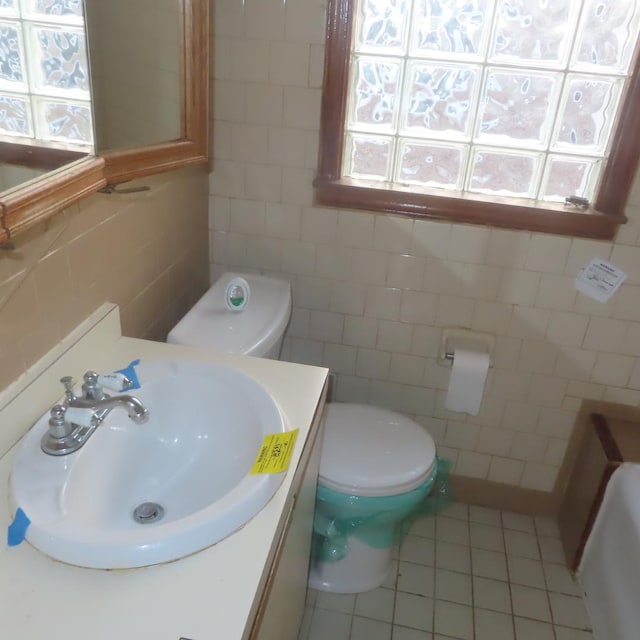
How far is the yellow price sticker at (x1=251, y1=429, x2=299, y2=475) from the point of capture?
3.38 ft

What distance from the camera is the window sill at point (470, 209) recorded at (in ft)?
5.72

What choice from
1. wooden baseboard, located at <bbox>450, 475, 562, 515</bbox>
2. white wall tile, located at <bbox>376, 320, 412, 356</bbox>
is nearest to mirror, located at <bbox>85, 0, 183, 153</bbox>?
white wall tile, located at <bbox>376, 320, 412, 356</bbox>

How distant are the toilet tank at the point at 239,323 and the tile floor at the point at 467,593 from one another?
80 cm

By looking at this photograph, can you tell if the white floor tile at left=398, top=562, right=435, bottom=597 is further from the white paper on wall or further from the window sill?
the window sill

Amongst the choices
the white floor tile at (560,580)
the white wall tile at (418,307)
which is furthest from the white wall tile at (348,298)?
the white floor tile at (560,580)

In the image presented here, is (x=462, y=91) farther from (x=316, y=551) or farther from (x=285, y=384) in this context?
(x=316, y=551)

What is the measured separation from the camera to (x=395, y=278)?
1.92 m

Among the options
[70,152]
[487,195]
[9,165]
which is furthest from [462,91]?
[9,165]

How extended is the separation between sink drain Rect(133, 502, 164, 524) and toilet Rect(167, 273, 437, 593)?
1.46 ft

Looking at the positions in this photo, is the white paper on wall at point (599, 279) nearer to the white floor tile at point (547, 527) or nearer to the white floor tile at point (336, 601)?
the white floor tile at point (547, 527)

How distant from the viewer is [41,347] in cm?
115

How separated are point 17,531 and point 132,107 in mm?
824

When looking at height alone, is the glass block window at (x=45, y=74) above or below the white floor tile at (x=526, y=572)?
above

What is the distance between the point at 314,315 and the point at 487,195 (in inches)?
25.6
